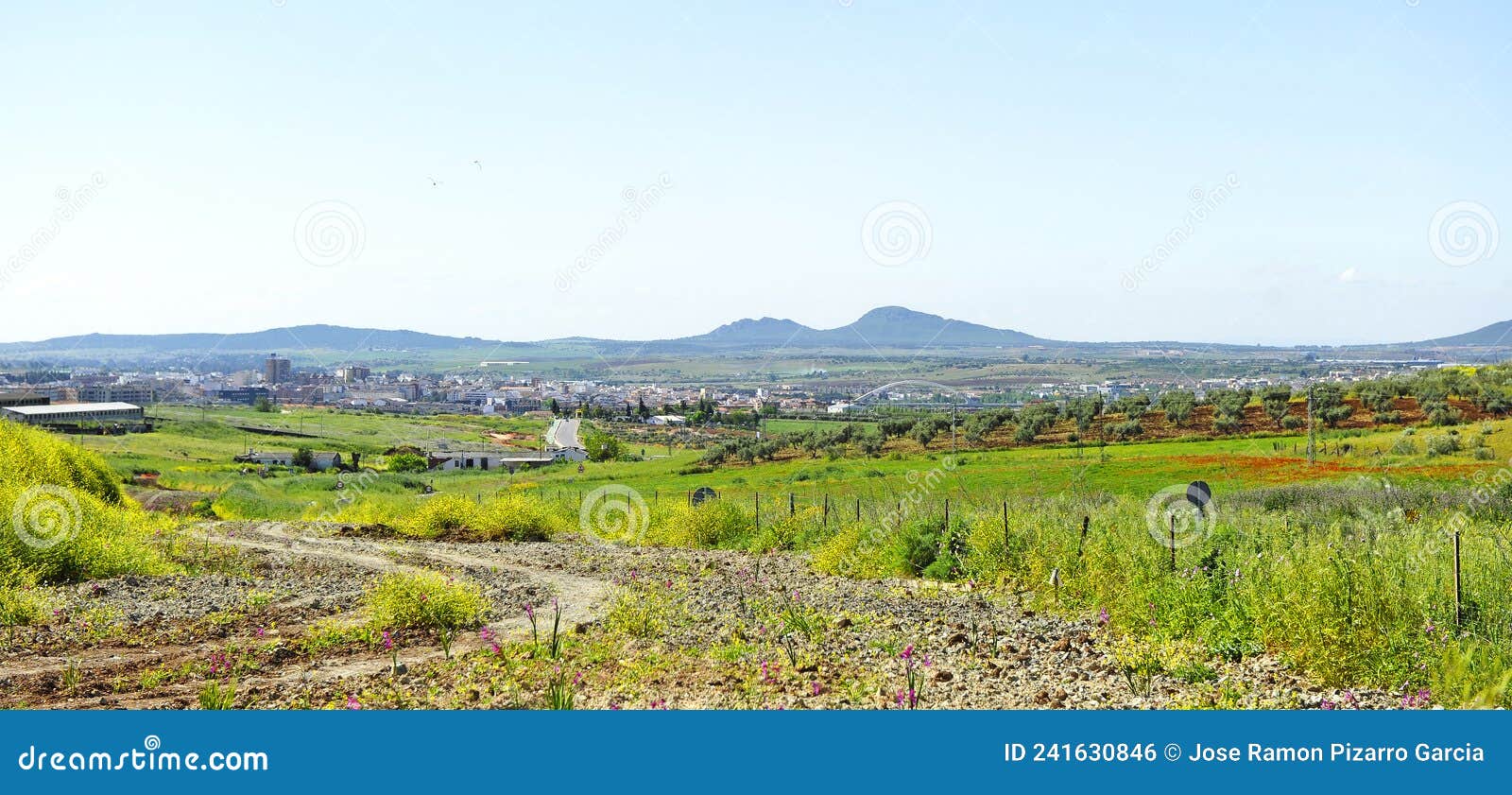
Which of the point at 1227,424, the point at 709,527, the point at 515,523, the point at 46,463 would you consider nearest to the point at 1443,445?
the point at 1227,424

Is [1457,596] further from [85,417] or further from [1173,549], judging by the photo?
[85,417]

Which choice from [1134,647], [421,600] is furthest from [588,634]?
[1134,647]

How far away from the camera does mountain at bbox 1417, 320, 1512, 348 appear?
10031 centimetres

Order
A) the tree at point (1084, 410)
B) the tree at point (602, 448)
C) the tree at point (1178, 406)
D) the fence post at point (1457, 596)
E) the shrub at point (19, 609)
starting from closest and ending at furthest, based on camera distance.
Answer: the fence post at point (1457, 596) → the shrub at point (19, 609) → the tree at point (1084, 410) → the tree at point (1178, 406) → the tree at point (602, 448)

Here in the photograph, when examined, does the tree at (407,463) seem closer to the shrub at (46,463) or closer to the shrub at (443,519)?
the shrub at (443,519)

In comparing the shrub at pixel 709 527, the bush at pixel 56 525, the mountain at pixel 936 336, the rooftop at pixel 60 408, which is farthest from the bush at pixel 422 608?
the mountain at pixel 936 336

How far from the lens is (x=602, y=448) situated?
6016 centimetres

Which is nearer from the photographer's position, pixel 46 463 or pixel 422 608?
pixel 422 608

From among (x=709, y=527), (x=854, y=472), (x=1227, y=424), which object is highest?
(x=709, y=527)

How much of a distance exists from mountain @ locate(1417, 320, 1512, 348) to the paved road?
85.2 metres

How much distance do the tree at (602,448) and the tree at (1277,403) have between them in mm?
34164

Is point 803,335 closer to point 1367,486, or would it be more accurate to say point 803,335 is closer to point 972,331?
point 972,331

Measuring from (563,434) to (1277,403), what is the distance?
134ft

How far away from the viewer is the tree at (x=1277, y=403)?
53.0 m
